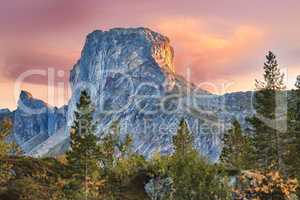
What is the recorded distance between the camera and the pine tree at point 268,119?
211 feet

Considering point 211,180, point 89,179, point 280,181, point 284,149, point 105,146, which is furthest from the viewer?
point 105,146

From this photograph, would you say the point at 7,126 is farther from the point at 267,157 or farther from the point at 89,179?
the point at 267,157

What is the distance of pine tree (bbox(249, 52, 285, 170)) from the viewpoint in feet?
211

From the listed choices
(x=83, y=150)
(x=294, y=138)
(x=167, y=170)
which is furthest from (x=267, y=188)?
(x=294, y=138)

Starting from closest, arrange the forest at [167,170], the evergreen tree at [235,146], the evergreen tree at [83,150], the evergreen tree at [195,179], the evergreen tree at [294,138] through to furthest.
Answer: the evergreen tree at [195,179]
the forest at [167,170]
the evergreen tree at [83,150]
the evergreen tree at [294,138]
the evergreen tree at [235,146]

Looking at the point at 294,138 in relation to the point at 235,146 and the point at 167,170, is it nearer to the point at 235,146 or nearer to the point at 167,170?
the point at 167,170

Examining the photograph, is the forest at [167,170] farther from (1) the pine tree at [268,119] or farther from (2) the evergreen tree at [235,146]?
(2) the evergreen tree at [235,146]

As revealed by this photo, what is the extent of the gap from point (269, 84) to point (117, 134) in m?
25.1

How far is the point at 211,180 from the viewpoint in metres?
32.4

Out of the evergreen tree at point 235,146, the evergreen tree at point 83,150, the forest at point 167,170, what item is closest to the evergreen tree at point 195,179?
the forest at point 167,170

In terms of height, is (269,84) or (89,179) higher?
(269,84)

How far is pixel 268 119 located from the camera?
2571 inches

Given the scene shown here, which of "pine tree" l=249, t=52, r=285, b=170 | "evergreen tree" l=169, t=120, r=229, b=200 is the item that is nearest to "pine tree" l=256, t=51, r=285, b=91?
"pine tree" l=249, t=52, r=285, b=170

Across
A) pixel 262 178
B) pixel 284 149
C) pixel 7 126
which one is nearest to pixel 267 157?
pixel 284 149
